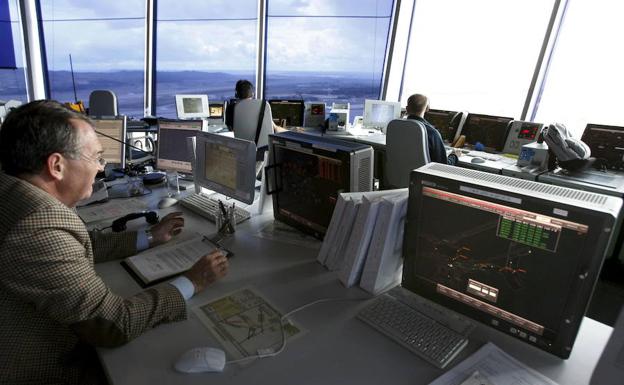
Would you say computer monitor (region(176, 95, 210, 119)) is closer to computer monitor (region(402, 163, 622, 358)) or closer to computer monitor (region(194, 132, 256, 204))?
computer monitor (region(194, 132, 256, 204))

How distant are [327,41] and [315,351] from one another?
6829 mm

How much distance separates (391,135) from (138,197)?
2.34 meters

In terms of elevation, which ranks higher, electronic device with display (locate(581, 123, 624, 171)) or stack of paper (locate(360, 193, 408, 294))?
electronic device with display (locate(581, 123, 624, 171))

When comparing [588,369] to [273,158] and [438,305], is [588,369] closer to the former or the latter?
[438,305]

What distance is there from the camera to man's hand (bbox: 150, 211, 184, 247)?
1.56m

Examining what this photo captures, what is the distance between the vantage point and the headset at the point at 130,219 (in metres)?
1.67

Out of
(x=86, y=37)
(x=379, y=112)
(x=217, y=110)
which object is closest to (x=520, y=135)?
(x=379, y=112)

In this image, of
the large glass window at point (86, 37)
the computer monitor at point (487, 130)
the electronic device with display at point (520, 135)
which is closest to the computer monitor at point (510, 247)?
the electronic device with display at point (520, 135)

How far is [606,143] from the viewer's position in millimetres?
3275

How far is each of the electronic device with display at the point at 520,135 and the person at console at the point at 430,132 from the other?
0.59 m

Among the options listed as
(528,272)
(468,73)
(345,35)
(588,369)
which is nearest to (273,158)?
(528,272)

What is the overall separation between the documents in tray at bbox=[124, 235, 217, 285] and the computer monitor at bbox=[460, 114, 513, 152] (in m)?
3.99

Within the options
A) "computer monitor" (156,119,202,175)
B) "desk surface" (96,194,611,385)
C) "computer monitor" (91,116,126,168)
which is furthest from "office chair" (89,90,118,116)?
"desk surface" (96,194,611,385)

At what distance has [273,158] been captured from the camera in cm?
170
